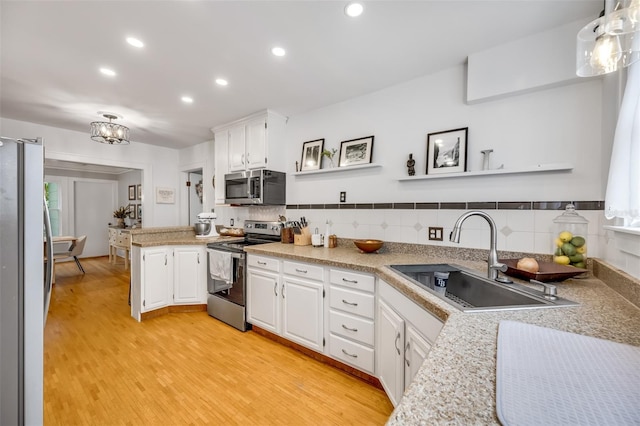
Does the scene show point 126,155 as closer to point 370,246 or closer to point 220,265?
point 220,265

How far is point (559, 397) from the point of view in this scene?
48 cm

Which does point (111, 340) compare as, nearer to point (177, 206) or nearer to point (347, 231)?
point (347, 231)

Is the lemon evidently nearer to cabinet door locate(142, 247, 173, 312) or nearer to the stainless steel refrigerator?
the stainless steel refrigerator

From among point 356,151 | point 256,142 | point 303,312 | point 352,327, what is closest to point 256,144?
point 256,142

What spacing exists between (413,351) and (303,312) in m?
1.09

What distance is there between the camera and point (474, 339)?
723 mm

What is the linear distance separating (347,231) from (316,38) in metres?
1.72

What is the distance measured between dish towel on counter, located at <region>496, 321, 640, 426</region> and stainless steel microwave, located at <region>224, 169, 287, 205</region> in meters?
2.70

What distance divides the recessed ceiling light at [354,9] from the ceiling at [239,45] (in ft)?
0.14

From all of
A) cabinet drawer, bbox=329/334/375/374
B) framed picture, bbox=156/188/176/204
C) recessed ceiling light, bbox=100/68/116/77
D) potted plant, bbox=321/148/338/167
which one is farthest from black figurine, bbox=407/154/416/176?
framed picture, bbox=156/188/176/204

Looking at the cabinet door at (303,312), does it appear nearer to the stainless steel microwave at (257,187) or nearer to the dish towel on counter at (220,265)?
the dish towel on counter at (220,265)

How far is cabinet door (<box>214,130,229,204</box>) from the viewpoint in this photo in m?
3.57

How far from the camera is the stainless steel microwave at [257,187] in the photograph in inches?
121

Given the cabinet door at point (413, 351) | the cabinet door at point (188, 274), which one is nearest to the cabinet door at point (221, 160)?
the cabinet door at point (188, 274)
